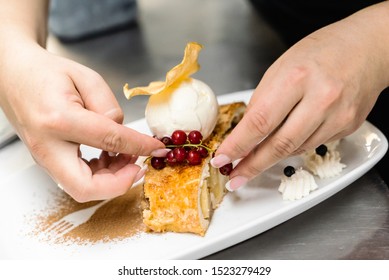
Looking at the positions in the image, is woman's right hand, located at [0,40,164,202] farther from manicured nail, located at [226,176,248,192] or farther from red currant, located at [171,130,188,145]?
manicured nail, located at [226,176,248,192]

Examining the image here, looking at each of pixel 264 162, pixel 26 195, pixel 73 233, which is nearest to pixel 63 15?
pixel 26 195

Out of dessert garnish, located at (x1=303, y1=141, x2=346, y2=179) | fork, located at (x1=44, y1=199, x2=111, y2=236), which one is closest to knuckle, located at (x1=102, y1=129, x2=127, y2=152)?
fork, located at (x1=44, y1=199, x2=111, y2=236)

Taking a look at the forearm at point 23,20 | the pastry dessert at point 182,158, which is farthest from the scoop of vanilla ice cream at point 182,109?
the forearm at point 23,20

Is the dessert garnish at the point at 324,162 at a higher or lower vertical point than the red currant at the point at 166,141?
lower

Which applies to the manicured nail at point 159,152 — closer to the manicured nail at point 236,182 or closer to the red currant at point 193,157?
the red currant at point 193,157

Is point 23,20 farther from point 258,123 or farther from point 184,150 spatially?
point 258,123

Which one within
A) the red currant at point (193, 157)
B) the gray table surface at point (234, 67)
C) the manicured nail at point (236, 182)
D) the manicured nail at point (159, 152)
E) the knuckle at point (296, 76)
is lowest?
the gray table surface at point (234, 67)

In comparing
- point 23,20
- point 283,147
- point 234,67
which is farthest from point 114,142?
point 234,67

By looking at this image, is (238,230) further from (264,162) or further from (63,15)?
(63,15)
